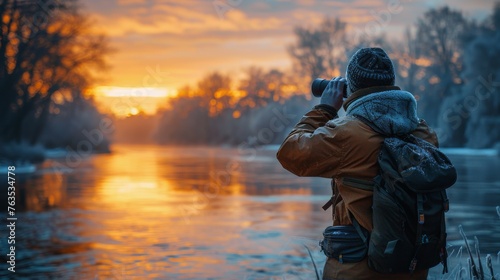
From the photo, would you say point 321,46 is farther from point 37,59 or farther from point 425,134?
point 425,134

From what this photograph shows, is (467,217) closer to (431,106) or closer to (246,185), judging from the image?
(246,185)

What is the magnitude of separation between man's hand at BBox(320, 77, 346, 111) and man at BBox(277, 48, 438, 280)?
10cm

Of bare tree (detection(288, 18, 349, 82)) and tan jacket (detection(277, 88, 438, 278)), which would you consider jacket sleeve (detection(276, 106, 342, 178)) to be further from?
bare tree (detection(288, 18, 349, 82))

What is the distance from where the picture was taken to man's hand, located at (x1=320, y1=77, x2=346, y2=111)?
3381 mm

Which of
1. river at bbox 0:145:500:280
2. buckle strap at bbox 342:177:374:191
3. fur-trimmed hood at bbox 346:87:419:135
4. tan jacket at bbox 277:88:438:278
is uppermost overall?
fur-trimmed hood at bbox 346:87:419:135

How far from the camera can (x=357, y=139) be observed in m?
3.09

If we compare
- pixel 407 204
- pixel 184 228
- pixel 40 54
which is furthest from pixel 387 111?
pixel 40 54

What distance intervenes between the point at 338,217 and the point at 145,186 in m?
18.6

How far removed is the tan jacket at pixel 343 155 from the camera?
3.09m

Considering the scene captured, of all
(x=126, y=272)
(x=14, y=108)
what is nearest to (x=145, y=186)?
(x=126, y=272)

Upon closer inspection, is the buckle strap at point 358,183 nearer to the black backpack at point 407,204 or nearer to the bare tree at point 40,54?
the black backpack at point 407,204

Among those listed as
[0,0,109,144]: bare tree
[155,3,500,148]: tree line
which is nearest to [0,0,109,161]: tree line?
[0,0,109,144]: bare tree

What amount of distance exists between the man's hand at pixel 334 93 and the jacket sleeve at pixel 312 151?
213 mm

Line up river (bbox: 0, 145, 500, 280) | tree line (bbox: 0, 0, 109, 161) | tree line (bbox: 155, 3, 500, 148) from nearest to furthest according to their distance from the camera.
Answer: river (bbox: 0, 145, 500, 280) < tree line (bbox: 0, 0, 109, 161) < tree line (bbox: 155, 3, 500, 148)
